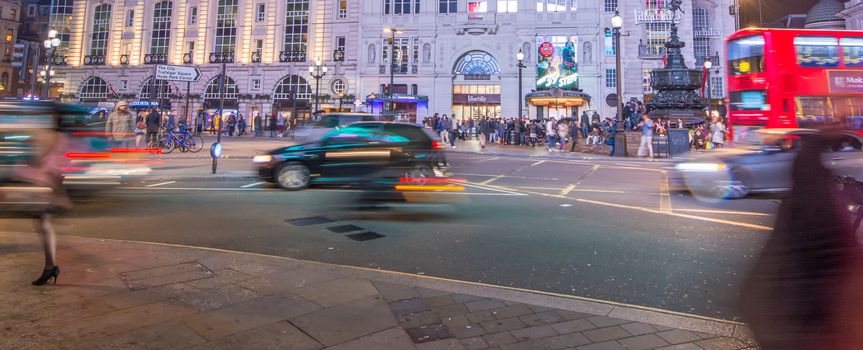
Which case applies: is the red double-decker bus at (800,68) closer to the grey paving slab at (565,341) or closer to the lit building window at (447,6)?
the grey paving slab at (565,341)

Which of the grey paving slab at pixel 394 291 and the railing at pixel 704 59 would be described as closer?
the grey paving slab at pixel 394 291

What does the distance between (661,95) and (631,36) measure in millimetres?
24389

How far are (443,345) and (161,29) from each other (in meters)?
64.8

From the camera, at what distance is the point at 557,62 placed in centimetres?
4684

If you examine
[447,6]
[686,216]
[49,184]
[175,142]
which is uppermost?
[447,6]

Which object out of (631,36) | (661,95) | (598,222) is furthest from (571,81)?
(598,222)

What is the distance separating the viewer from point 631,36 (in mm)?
50125

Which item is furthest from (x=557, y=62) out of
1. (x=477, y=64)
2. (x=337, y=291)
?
(x=337, y=291)

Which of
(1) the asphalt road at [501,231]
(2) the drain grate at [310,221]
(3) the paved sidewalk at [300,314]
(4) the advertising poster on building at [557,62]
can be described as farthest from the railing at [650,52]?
(3) the paved sidewalk at [300,314]

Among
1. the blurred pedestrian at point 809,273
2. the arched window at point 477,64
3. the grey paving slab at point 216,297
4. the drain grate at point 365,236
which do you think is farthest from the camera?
the arched window at point 477,64

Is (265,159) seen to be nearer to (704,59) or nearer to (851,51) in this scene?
(851,51)

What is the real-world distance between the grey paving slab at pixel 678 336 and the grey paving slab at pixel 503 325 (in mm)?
995

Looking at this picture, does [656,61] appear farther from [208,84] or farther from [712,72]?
[208,84]

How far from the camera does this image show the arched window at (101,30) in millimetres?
58281
